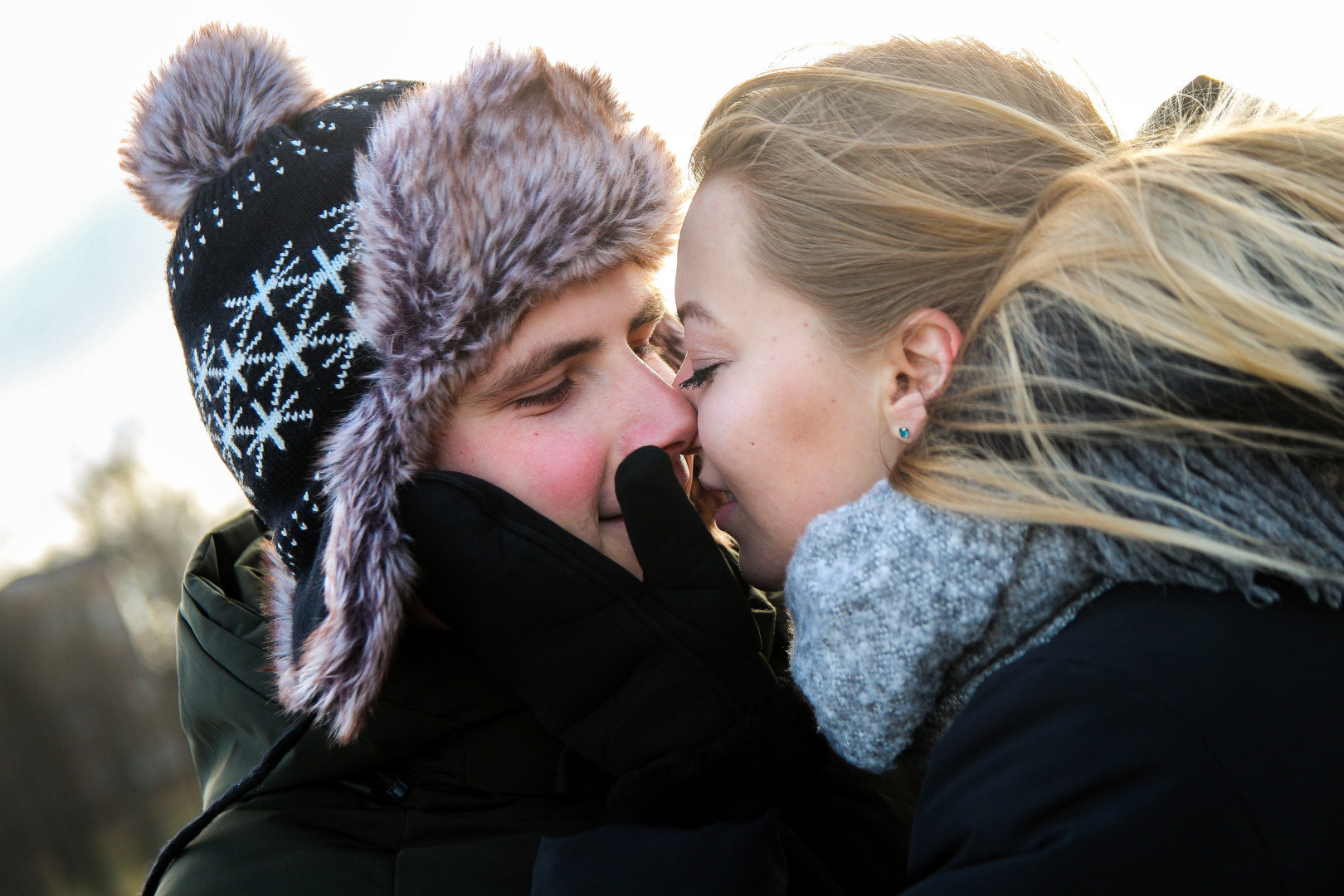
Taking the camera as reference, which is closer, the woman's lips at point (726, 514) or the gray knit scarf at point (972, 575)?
the gray knit scarf at point (972, 575)

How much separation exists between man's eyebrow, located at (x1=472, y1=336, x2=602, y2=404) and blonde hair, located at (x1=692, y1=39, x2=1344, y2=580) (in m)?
0.48

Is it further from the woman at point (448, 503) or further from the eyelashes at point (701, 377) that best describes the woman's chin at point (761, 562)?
the eyelashes at point (701, 377)

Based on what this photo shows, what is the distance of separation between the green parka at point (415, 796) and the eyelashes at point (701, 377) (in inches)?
30.3

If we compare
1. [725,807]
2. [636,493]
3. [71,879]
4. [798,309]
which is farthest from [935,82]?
[71,879]

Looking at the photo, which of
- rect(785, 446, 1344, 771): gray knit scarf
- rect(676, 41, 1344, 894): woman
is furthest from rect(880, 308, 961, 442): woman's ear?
rect(785, 446, 1344, 771): gray knit scarf

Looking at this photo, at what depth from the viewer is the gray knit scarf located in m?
1.19

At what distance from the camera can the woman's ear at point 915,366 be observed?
168cm

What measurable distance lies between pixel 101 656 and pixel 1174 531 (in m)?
14.7

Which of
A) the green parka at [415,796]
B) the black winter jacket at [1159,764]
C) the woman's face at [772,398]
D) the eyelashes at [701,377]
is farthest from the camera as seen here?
the eyelashes at [701,377]

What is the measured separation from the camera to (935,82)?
179 cm

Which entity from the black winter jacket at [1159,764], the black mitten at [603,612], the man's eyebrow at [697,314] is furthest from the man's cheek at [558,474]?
the black winter jacket at [1159,764]

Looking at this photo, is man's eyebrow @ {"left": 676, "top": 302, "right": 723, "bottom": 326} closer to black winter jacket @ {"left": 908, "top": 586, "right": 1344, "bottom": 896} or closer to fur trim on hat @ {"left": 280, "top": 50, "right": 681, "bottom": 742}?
fur trim on hat @ {"left": 280, "top": 50, "right": 681, "bottom": 742}

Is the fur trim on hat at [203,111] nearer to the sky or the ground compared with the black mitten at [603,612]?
nearer to the sky

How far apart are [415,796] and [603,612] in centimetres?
55
